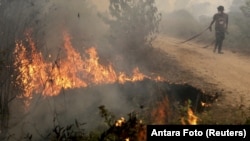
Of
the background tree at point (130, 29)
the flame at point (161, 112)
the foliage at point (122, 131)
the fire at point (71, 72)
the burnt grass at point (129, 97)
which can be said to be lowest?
the foliage at point (122, 131)

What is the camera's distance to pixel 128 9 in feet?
48.9

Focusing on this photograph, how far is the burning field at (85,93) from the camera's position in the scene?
10344 millimetres

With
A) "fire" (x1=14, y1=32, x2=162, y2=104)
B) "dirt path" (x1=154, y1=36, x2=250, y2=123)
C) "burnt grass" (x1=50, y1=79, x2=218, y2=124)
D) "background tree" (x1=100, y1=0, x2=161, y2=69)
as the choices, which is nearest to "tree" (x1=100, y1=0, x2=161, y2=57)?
"background tree" (x1=100, y1=0, x2=161, y2=69)

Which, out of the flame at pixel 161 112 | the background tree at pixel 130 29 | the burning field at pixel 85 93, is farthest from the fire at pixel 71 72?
the flame at pixel 161 112

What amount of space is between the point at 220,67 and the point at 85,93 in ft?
17.7

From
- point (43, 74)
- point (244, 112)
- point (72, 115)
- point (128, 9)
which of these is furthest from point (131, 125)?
point (128, 9)

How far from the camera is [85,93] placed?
12695 mm

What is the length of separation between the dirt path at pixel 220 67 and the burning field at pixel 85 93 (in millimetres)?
802

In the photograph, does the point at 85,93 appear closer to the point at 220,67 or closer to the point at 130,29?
the point at 130,29

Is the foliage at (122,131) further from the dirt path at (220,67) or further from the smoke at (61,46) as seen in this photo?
the dirt path at (220,67)

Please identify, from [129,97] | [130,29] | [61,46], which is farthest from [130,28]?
[129,97]

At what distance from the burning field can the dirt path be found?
2.63 ft

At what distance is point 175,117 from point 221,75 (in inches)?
151

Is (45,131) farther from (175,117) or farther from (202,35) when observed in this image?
(202,35)
